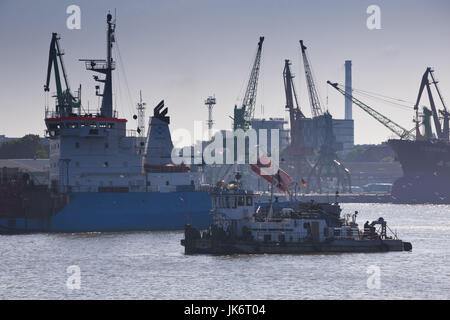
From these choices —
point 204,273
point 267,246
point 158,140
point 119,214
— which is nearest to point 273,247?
point 267,246

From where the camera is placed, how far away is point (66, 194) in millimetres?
92250

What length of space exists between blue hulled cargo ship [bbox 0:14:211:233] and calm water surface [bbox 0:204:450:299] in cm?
1386

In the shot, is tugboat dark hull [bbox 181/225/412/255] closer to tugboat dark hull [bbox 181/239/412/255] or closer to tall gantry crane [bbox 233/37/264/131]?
tugboat dark hull [bbox 181/239/412/255]

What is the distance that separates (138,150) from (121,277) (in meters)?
44.6

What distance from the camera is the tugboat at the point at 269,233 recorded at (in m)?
66.9

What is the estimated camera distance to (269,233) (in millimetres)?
67938

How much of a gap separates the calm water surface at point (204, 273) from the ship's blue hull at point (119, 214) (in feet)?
44.1

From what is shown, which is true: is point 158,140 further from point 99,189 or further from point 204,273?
point 204,273

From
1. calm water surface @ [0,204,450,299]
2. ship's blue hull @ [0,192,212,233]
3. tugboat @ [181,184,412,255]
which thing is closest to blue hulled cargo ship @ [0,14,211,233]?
ship's blue hull @ [0,192,212,233]

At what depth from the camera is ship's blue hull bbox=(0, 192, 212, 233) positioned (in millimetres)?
92000

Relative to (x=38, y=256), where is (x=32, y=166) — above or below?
above

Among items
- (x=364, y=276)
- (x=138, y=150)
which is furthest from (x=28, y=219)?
(x=364, y=276)

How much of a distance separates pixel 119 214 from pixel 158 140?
16350 mm
